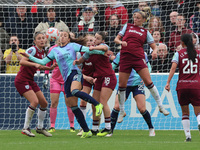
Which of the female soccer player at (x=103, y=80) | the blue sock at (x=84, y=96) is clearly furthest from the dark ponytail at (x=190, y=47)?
the female soccer player at (x=103, y=80)

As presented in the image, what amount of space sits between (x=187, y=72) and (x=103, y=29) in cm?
674

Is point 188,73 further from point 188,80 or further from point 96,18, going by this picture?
point 96,18

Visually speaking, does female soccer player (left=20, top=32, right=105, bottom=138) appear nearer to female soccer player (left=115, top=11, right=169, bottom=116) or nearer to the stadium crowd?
female soccer player (left=115, top=11, right=169, bottom=116)

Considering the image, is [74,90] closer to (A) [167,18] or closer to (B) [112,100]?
(B) [112,100]

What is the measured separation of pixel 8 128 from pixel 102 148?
715 centimetres

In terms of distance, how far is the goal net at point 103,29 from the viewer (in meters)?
13.3

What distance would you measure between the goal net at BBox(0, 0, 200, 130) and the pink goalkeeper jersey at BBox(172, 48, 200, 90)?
4.61m

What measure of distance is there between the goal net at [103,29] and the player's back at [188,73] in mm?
4607

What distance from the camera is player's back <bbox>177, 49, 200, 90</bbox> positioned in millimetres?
8461

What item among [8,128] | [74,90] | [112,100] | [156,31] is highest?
[156,31]

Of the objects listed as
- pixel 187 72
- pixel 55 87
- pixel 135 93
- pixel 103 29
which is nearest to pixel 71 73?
pixel 135 93

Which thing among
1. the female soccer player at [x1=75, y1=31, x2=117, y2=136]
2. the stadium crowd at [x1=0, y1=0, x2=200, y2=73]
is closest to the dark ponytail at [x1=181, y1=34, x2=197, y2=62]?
the female soccer player at [x1=75, y1=31, x2=117, y2=136]

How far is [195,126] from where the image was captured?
13125mm

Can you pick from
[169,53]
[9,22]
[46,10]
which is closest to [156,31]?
[169,53]
